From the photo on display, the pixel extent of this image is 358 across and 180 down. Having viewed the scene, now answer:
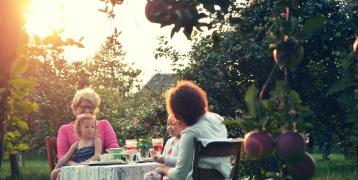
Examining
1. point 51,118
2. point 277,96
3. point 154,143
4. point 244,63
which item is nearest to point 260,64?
point 244,63

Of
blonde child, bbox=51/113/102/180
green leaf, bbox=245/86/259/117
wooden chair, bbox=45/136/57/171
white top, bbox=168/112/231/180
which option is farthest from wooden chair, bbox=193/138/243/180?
green leaf, bbox=245/86/259/117

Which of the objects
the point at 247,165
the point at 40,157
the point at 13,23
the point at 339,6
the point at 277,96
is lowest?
the point at 40,157

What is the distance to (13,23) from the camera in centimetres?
142

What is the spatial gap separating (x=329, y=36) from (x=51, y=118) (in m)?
11.8

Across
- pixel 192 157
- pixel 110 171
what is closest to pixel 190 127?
pixel 192 157

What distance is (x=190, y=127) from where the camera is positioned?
489 centimetres

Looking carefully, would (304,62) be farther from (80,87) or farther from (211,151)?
(80,87)

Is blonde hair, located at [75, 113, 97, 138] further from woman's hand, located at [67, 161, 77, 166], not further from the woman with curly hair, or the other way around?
the woman with curly hair

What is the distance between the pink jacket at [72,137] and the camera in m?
6.73

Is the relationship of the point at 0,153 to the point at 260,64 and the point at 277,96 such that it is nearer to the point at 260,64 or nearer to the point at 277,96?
the point at 277,96

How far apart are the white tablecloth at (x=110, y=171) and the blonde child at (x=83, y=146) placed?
551 millimetres

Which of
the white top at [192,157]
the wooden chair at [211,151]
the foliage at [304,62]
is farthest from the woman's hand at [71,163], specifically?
the foliage at [304,62]

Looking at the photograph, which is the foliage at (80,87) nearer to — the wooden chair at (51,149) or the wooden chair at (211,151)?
the wooden chair at (51,149)

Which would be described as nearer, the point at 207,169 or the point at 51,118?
the point at 207,169
